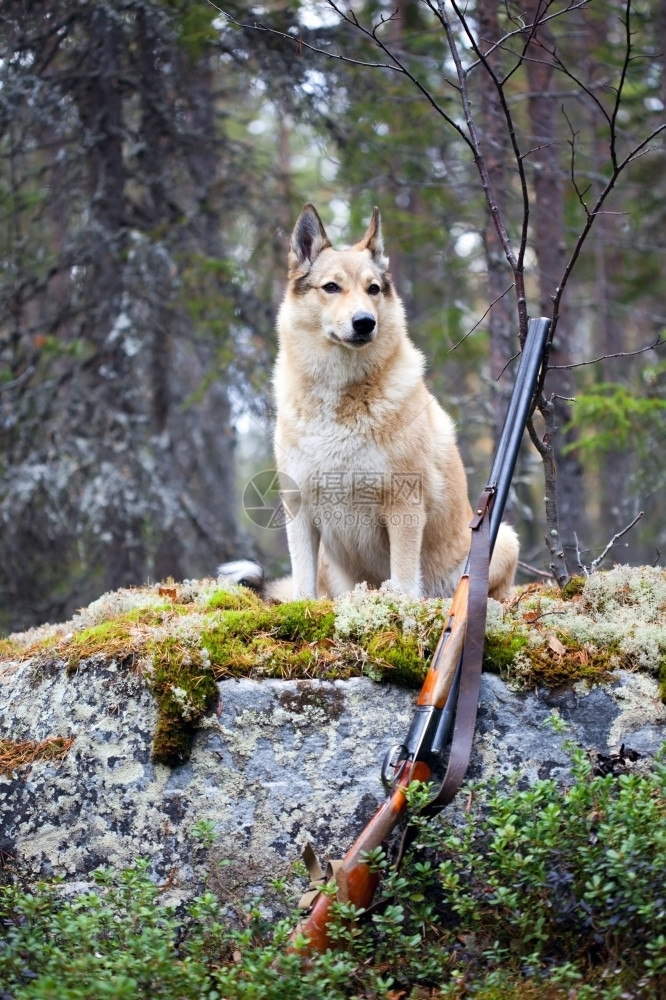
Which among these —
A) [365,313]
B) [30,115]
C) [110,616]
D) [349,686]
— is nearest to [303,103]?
[30,115]

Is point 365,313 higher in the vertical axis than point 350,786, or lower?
higher

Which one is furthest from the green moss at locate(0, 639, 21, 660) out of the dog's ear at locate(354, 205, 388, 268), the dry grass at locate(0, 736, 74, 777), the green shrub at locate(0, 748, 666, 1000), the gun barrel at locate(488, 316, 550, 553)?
the dog's ear at locate(354, 205, 388, 268)

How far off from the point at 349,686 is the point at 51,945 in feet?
4.89

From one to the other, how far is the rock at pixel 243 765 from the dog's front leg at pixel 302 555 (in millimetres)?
1508

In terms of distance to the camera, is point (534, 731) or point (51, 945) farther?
point (534, 731)

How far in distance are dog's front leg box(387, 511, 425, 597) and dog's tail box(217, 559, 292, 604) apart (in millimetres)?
796

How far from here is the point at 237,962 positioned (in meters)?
3.00

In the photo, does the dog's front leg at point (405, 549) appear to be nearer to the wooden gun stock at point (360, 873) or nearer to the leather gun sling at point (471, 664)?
the leather gun sling at point (471, 664)

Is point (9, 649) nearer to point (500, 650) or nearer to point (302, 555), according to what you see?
point (302, 555)

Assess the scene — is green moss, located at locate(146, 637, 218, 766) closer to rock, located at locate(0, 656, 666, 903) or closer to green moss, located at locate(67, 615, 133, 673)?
rock, located at locate(0, 656, 666, 903)

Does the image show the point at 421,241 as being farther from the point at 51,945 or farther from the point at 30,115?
the point at 51,945

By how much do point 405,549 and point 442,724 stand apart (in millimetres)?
1672

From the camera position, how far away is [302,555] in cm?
523

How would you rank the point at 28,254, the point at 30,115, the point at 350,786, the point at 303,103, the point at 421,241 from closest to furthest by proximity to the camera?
the point at 350,786 < the point at 30,115 < the point at 303,103 < the point at 28,254 < the point at 421,241
